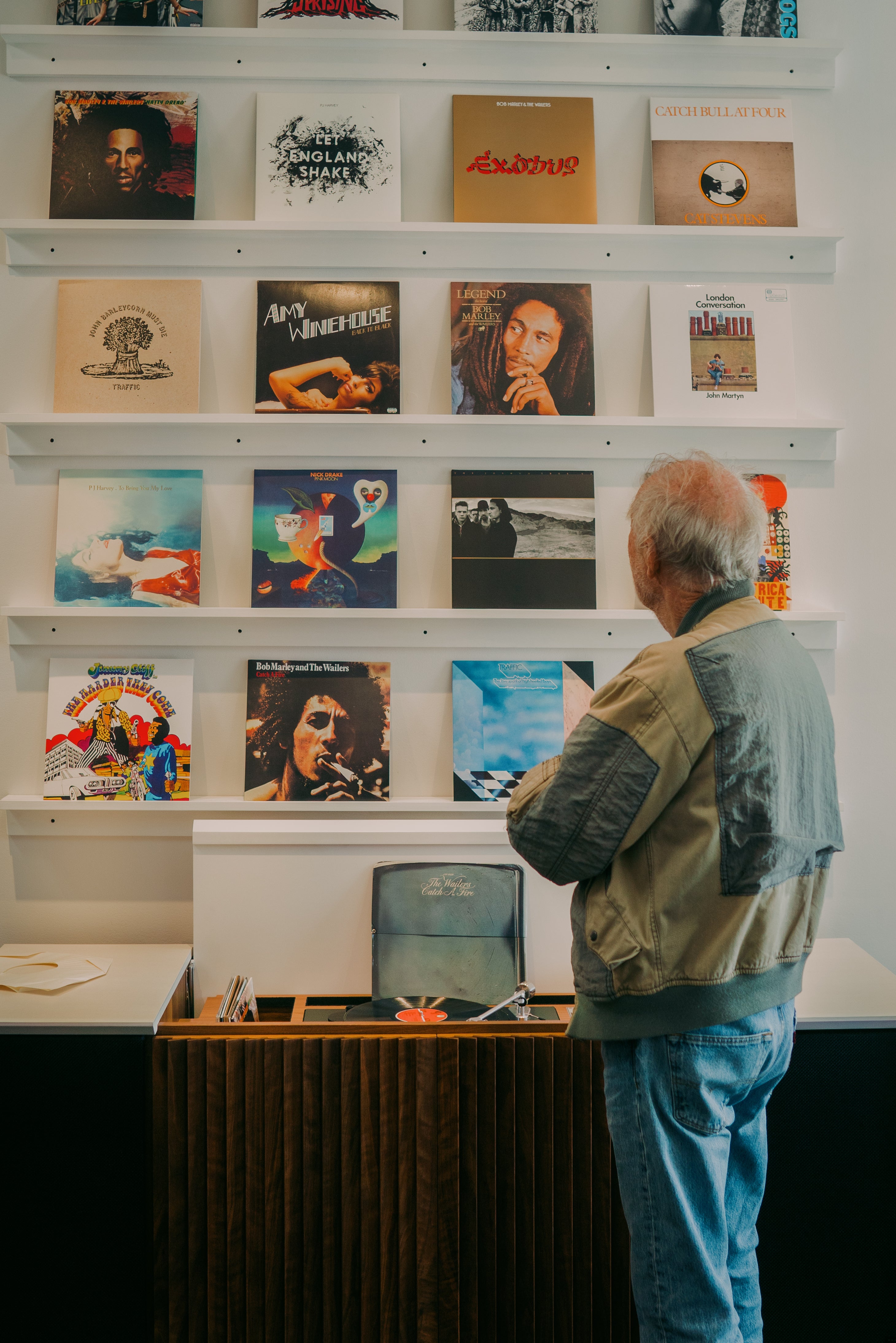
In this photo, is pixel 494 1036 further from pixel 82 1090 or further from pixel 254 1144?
pixel 82 1090

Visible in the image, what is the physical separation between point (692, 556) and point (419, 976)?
3.60ft

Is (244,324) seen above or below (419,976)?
above

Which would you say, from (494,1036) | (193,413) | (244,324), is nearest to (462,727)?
(494,1036)

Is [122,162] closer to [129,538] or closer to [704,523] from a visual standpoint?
[129,538]

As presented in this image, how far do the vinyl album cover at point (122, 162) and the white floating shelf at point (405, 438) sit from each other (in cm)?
50

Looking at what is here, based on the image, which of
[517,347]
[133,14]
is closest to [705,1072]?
[517,347]

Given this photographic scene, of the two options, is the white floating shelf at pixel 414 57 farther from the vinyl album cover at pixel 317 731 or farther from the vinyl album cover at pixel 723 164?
the vinyl album cover at pixel 317 731

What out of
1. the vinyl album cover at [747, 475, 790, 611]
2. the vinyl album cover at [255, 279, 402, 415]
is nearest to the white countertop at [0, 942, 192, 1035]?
the vinyl album cover at [255, 279, 402, 415]

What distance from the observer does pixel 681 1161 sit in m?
1.15

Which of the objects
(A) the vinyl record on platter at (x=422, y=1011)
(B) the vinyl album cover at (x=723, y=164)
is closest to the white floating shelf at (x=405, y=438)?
(B) the vinyl album cover at (x=723, y=164)

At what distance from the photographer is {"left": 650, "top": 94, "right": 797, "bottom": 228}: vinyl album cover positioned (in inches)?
85.1

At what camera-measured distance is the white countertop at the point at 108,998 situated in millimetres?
1574

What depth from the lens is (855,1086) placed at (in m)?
1.59

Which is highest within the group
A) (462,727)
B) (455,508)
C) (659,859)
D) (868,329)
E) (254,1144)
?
(868,329)
